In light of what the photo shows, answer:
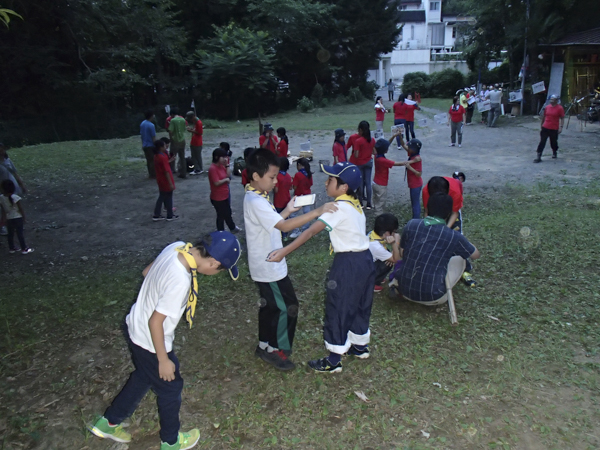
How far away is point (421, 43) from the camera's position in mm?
58062

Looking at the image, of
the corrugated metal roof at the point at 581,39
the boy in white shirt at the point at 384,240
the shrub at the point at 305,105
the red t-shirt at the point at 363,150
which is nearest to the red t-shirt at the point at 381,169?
the red t-shirt at the point at 363,150

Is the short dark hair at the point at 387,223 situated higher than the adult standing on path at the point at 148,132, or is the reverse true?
the adult standing on path at the point at 148,132

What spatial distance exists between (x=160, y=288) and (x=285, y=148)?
25.6 feet

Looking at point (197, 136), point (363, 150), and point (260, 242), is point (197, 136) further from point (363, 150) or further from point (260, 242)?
point (260, 242)

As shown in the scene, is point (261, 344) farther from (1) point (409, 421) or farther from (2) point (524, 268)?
(2) point (524, 268)

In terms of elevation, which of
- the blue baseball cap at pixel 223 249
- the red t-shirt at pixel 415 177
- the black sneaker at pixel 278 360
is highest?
the blue baseball cap at pixel 223 249

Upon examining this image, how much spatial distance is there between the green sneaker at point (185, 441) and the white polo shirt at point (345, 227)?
1.67 m

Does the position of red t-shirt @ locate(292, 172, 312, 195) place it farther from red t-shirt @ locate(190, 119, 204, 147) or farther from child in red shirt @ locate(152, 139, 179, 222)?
red t-shirt @ locate(190, 119, 204, 147)

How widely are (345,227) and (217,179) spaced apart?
415 centimetres

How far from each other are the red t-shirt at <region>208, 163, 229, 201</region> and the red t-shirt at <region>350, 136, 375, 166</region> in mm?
2565

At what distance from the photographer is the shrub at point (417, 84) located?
132 feet

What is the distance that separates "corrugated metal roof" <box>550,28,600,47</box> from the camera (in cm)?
1860

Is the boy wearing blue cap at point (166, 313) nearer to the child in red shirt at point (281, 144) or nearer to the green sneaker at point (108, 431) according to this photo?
the green sneaker at point (108, 431)

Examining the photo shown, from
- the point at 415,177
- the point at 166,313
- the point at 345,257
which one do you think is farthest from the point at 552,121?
the point at 166,313
